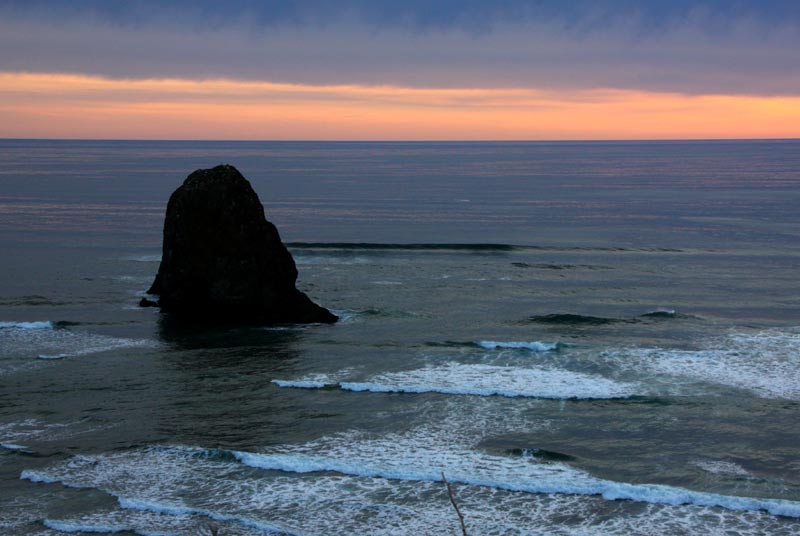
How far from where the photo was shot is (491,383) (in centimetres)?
2230

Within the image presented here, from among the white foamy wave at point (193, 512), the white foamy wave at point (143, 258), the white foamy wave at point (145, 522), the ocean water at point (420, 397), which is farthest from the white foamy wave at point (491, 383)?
the white foamy wave at point (143, 258)

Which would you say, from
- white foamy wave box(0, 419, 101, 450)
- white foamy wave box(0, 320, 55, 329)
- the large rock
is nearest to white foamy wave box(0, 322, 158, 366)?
white foamy wave box(0, 320, 55, 329)

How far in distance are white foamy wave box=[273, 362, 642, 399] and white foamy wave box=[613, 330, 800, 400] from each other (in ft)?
7.48

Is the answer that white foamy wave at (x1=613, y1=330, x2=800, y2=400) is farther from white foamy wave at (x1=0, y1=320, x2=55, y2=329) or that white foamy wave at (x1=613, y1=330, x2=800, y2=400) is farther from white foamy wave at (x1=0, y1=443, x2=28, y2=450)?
white foamy wave at (x1=0, y1=320, x2=55, y2=329)

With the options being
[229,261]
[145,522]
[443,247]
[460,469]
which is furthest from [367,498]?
[443,247]

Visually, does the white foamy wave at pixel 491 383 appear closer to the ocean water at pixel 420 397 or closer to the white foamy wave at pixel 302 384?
the white foamy wave at pixel 302 384

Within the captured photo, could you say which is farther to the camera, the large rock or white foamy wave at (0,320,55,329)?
the large rock

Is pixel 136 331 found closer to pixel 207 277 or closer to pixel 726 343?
pixel 207 277

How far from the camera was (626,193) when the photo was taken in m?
88.9

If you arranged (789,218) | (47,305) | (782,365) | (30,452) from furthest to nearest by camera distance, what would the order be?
(789,218) → (47,305) → (782,365) → (30,452)

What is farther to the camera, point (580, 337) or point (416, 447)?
point (580, 337)

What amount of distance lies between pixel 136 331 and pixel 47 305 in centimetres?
612

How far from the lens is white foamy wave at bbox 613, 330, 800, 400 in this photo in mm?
22219

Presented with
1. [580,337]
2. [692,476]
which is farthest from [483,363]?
[692,476]
